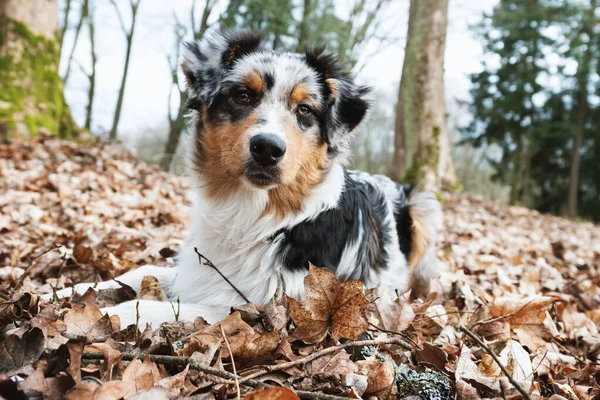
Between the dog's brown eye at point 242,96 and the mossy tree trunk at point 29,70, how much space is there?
7048 mm

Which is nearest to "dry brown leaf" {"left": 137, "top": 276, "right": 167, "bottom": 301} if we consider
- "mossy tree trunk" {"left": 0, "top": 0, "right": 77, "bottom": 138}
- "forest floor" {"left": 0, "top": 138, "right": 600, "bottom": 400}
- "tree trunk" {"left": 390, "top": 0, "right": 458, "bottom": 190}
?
"forest floor" {"left": 0, "top": 138, "right": 600, "bottom": 400}

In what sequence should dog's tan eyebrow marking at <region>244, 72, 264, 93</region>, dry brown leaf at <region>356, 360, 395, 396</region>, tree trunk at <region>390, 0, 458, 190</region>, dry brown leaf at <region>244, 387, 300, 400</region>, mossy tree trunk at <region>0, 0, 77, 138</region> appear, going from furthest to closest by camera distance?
tree trunk at <region>390, 0, 458, 190</region>
mossy tree trunk at <region>0, 0, 77, 138</region>
dog's tan eyebrow marking at <region>244, 72, 264, 93</region>
dry brown leaf at <region>356, 360, 395, 396</region>
dry brown leaf at <region>244, 387, 300, 400</region>

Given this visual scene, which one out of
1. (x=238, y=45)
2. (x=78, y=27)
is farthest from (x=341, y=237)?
(x=78, y=27)

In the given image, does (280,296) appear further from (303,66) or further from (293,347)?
(303,66)

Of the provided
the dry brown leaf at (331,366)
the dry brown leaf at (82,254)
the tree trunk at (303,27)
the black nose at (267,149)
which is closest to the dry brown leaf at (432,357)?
the dry brown leaf at (331,366)

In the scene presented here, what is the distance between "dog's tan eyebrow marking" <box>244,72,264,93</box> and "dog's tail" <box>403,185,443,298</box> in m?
2.39

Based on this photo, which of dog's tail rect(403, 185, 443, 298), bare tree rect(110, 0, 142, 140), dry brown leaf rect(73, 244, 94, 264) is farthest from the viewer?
bare tree rect(110, 0, 142, 140)

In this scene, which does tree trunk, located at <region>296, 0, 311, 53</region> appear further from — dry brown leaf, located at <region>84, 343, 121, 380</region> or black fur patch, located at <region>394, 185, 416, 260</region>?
dry brown leaf, located at <region>84, 343, 121, 380</region>

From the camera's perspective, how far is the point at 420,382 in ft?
7.11

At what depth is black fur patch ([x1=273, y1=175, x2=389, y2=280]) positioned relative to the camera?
313cm

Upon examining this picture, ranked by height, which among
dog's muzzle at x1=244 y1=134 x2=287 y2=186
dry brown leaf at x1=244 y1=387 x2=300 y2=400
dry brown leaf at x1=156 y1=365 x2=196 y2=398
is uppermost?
dog's muzzle at x1=244 y1=134 x2=287 y2=186

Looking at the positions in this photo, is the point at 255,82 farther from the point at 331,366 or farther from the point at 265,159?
the point at 331,366

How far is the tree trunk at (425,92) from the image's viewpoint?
9.67m

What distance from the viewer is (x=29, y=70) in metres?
9.26
